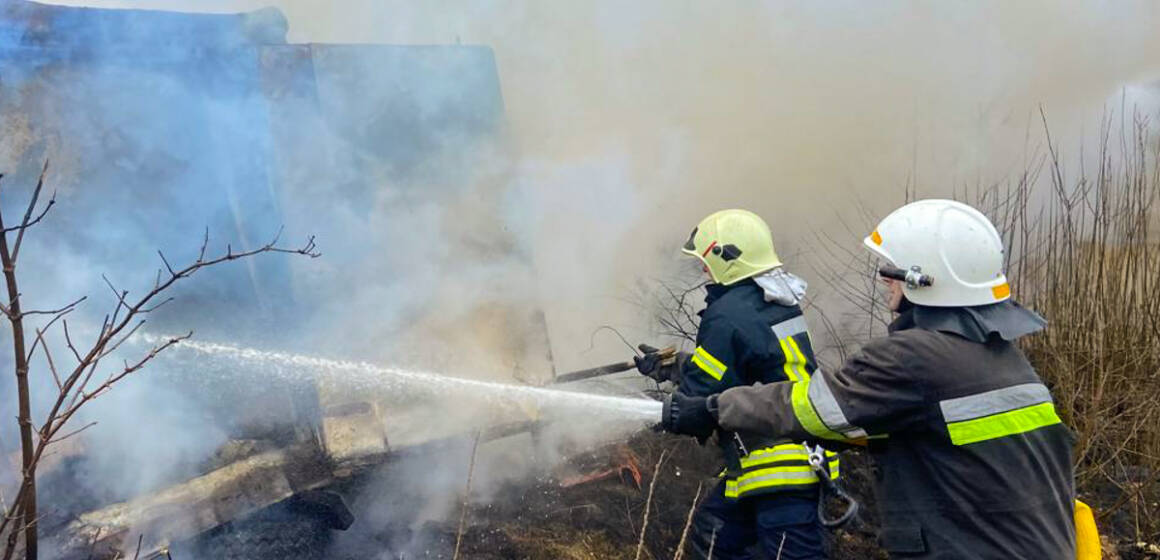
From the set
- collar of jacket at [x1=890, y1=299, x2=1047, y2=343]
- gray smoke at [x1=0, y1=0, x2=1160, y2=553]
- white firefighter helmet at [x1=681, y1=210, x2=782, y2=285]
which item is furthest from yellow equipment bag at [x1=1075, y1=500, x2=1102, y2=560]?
gray smoke at [x1=0, y1=0, x2=1160, y2=553]

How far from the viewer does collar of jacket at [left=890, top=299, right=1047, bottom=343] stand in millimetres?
2486

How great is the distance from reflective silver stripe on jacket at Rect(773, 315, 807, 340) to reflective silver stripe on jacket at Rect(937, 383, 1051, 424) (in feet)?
4.14

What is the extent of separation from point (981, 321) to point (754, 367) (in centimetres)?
124

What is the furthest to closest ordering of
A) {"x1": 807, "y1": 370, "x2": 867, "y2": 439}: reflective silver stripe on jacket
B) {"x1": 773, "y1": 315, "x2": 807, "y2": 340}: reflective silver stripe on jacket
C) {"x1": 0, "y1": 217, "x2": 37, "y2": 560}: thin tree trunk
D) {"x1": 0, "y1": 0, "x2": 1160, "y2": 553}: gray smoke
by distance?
{"x1": 0, "y1": 0, "x2": 1160, "y2": 553}: gray smoke
{"x1": 773, "y1": 315, "x2": 807, "y2": 340}: reflective silver stripe on jacket
{"x1": 807, "y1": 370, "x2": 867, "y2": 439}: reflective silver stripe on jacket
{"x1": 0, "y1": 217, "x2": 37, "y2": 560}: thin tree trunk

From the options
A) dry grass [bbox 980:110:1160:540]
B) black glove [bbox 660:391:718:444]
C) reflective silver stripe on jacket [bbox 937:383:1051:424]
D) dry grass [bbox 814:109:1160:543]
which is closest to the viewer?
reflective silver stripe on jacket [bbox 937:383:1051:424]

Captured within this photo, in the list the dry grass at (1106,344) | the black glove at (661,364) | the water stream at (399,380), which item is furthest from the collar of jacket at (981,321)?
the dry grass at (1106,344)

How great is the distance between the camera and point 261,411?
4.61 metres

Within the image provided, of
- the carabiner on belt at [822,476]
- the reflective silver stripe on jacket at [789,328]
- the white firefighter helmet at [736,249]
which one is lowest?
the carabiner on belt at [822,476]

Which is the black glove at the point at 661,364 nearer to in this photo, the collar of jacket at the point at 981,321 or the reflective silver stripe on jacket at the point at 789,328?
the reflective silver stripe on jacket at the point at 789,328

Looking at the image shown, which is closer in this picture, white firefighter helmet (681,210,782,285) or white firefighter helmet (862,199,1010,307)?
white firefighter helmet (862,199,1010,307)

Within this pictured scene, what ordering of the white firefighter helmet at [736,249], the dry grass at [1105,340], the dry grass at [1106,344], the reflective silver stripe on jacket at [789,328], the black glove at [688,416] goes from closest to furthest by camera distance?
the black glove at [688,416] < the reflective silver stripe on jacket at [789,328] < the white firefighter helmet at [736,249] < the dry grass at [1106,344] < the dry grass at [1105,340]

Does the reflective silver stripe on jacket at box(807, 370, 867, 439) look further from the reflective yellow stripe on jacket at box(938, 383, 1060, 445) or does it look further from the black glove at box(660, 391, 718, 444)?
the black glove at box(660, 391, 718, 444)

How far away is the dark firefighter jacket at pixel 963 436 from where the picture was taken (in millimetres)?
2404

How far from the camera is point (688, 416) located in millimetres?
3129
